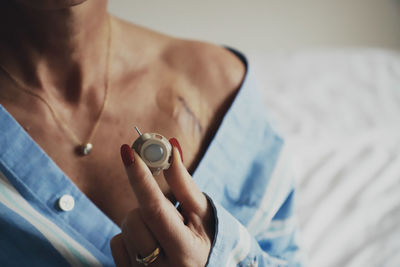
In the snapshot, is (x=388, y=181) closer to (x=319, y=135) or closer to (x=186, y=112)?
(x=319, y=135)

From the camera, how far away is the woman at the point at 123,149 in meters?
0.44

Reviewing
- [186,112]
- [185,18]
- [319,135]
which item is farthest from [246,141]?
[185,18]

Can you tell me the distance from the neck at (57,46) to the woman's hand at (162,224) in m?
0.26

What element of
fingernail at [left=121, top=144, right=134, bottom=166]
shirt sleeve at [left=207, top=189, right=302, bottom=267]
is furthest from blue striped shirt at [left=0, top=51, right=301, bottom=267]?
fingernail at [left=121, top=144, right=134, bottom=166]

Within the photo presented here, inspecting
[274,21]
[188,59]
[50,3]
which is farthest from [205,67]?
[274,21]

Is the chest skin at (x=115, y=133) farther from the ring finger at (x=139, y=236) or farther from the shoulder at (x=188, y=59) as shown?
the ring finger at (x=139, y=236)

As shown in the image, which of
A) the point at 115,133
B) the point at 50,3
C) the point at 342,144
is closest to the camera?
the point at 50,3

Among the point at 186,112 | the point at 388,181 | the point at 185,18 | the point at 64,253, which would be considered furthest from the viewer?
the point at 185,18

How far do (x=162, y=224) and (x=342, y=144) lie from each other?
0.74 meters

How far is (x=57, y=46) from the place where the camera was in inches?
23.2

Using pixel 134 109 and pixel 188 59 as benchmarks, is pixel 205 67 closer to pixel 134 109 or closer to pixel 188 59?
pixel 188 59

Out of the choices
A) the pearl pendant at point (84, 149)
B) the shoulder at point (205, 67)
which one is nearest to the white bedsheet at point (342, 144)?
the shoulder at point (205, 67)

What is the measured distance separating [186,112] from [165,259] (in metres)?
0.28

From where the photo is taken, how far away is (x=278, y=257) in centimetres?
66
